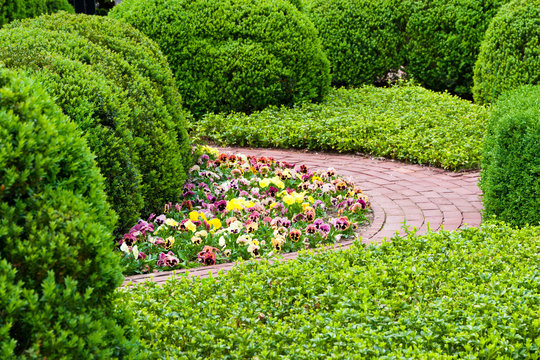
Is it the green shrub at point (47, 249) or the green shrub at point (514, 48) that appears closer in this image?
the green shrub at point (47, 249)

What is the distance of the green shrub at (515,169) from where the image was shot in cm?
457

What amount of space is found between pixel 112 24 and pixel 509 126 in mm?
3556

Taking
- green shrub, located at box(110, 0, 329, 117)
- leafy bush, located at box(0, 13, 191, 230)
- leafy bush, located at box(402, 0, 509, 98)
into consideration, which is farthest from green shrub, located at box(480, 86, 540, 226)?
leafy bush, located at box(402, 0, 509, 98)

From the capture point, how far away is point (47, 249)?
1993mm

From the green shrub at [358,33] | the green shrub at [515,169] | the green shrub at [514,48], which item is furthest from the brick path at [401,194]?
the green shrub at [358,33]

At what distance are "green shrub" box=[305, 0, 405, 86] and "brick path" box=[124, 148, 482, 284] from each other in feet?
13.6

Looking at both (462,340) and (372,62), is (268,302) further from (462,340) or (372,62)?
(372,62)

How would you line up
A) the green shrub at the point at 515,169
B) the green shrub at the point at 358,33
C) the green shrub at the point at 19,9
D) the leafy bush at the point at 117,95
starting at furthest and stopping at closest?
the green shrub at the point at 358,33
the green shrub at the point at 19,9
the green shrub at the point at 515,169
the leafy bush at the point at 117,95

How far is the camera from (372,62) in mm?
11445

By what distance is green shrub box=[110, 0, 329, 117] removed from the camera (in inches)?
353

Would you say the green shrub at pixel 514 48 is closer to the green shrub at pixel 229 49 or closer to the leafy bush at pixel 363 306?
the green shrub at pixel 229 49

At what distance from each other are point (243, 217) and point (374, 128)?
11.2ft

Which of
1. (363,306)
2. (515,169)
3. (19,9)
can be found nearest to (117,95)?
(363,306)

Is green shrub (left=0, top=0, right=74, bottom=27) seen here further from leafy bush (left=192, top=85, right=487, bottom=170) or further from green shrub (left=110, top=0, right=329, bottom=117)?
leafy bush (left=192, top=85, right=487, bottom=170)
